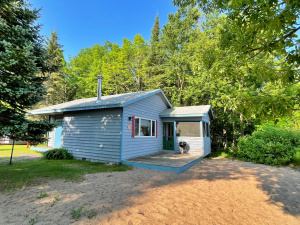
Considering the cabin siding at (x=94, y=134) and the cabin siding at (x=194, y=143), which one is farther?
the cabin siding at (x=194, y=143)

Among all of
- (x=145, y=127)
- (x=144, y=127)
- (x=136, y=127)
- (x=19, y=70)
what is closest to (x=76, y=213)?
(x=19, y=70)

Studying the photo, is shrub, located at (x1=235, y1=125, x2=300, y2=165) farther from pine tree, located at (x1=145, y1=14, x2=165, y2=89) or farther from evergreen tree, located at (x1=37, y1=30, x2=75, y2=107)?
evergreen tree, located at (x1=37, y1=30, x2=75, y2=107)

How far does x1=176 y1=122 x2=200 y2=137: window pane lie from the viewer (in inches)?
396

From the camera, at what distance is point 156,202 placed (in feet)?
11.6

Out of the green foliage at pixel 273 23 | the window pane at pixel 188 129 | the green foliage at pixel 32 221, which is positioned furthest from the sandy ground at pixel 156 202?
the window pane at pixel 188 129

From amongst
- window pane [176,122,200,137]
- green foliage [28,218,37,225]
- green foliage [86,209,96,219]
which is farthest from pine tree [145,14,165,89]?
green foliage [28,218,37,225]

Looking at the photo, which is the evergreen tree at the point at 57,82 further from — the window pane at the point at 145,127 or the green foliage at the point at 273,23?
the green foliage at the point at 273,23

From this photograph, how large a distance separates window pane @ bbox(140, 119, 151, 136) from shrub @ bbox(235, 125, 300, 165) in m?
6.29

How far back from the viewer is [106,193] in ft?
12.8

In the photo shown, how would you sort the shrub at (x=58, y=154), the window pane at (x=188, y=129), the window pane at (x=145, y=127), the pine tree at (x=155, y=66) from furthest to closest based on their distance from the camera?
the pine tree at (x=155, y=66) → the window pane at (x=188, y=129) → the window pane at (x=145, y=127) → the shrub at (x=58, y=154)

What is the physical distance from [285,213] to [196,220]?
206 centimetres

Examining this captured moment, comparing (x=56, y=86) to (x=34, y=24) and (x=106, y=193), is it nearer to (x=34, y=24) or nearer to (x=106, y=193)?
(x=34, y=24)

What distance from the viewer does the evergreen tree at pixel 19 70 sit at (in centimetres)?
430

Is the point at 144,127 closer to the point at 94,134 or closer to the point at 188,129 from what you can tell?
the point at 94,134
